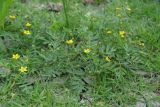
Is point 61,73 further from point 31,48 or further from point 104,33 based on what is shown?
point 104,33

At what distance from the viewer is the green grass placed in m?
2.63

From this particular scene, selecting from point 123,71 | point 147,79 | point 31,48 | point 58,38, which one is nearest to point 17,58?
point 31,48

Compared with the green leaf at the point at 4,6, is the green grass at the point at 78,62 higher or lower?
lower

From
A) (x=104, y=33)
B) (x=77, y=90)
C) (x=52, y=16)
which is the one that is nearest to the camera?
(x=77, y=90)

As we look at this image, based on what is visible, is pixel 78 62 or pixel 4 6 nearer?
pixel 4 6

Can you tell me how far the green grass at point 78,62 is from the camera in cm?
263

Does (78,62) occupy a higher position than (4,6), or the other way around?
(4,6)

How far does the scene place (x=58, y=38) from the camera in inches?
120

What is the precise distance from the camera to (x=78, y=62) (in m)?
2.83

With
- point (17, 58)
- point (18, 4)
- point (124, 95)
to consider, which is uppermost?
point (18, 4)

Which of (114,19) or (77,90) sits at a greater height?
(114,19)

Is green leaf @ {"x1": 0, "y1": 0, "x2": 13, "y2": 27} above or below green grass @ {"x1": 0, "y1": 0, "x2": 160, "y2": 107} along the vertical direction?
above

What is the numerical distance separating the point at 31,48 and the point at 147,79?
97 cm

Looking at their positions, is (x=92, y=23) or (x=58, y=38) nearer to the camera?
(x=58, y=38)
